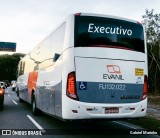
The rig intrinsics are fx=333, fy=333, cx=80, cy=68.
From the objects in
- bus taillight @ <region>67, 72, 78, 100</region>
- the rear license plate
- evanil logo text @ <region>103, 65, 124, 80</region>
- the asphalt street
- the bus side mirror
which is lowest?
the asphalt street

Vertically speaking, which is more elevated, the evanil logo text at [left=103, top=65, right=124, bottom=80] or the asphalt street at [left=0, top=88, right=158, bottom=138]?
the evanil logo text at [left=103, top=65, right=124, bottom=80]

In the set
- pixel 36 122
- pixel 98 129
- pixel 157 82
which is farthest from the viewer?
pixel 157 82

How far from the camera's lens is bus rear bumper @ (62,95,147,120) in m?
8.75

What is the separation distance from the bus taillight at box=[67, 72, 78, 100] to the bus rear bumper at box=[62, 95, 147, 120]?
126 mm

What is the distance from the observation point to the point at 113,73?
932 cm

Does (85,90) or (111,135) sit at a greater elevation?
(85,90)

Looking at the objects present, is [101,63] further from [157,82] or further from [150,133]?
[157,82]

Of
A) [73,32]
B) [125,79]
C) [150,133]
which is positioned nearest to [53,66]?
[73,32]

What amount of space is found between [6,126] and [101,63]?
162 inches

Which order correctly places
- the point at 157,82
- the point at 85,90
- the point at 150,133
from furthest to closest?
the point at 157,82, the point at 150,133, the point at 85,90

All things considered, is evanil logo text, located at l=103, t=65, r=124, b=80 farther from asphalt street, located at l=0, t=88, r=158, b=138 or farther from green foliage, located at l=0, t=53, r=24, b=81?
green foliage, located at l=0, t=53, r=24, b=81

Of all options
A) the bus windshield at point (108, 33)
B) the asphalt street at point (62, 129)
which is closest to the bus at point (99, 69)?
the bus windshield at point (108, 33)

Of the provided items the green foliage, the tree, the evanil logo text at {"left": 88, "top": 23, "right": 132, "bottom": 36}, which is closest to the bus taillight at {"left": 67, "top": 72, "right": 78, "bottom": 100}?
the evanil logo text at {"left": 88, "top": 23, "right": 132, "bottom": 36}

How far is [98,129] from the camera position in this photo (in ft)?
34.5
